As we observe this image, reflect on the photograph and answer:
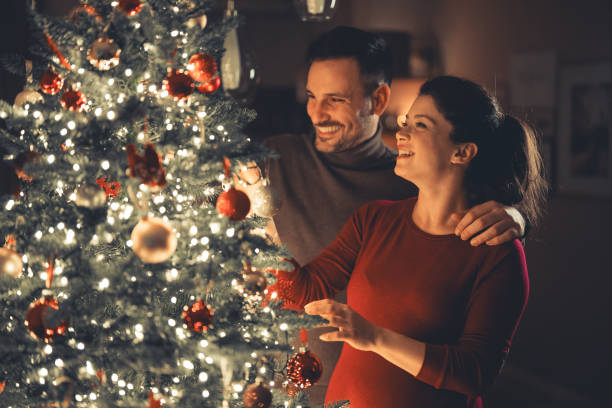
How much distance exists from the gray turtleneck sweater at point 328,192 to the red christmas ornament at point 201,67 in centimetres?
76

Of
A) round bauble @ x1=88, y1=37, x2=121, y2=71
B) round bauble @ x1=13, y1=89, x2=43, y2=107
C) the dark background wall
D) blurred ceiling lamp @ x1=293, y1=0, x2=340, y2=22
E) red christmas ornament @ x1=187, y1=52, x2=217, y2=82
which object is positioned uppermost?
blurred ceiling lamp @ x1=293, y1=0, x2=340, y2=22

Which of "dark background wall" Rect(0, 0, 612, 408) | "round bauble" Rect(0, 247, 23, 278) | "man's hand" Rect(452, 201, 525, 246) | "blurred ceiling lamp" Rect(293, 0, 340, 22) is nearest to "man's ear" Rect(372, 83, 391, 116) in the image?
"blurred ceiling lamp" Rect(293, 0, 340, 22)

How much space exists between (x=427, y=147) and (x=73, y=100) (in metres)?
0.79

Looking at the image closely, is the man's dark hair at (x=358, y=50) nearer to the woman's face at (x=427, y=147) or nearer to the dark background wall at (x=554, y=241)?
the woman's face at (x=427, y=147)

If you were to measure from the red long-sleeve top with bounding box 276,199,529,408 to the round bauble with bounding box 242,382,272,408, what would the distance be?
0.31 meters

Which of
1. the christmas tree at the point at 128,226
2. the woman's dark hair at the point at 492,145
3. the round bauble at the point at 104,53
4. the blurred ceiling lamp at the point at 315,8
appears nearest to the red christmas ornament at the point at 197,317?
the christmas tree at the point at 128,226

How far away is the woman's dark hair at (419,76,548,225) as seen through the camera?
58.4 inches

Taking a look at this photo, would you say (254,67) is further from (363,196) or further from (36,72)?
(36,72)

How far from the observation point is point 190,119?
1.26m

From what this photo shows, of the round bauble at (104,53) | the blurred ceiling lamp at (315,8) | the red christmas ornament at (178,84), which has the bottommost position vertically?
the red christmas ornament at (178,84)

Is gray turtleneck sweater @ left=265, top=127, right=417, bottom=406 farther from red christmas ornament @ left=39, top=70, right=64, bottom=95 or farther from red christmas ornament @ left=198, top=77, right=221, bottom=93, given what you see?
red christmas ornament @ left=39, top=70, right=64, bottom=95

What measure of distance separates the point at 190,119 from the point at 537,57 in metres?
3.32

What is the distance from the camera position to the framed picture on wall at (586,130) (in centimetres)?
354

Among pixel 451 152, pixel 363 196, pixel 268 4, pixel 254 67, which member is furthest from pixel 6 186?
pixel 268 4
